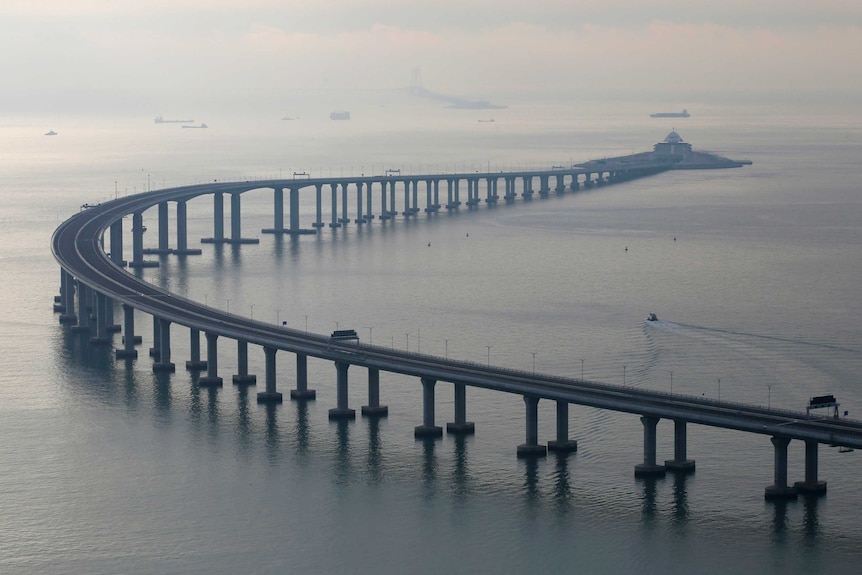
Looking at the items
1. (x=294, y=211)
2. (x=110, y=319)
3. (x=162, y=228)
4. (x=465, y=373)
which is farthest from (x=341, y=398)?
(x=294, y=211)

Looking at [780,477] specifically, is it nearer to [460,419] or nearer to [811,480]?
[811,480]

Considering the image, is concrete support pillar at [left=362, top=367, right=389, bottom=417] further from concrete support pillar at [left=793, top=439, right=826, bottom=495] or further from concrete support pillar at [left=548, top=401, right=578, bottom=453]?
concrete support pillar at [left=793, top=439, right=826, bottom=495]

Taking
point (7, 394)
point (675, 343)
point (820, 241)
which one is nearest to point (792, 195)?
point (820, 241)

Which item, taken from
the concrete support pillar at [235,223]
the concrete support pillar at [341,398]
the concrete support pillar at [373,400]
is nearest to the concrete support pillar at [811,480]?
the concrete support pillar at [373,400]

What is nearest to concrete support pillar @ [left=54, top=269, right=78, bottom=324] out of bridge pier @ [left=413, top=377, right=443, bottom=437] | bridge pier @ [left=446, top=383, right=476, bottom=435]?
bridge pier @ [left=413, top=377, right=443, bottom=437]

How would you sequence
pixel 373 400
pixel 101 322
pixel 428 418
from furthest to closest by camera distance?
pixel 101 322
pixel 373 400
pixel 428 418

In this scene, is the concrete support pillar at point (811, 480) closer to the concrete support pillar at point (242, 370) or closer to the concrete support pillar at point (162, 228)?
the concrete support pillar at point (242, 370)
